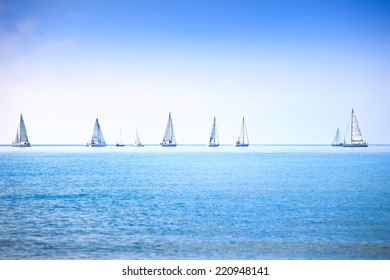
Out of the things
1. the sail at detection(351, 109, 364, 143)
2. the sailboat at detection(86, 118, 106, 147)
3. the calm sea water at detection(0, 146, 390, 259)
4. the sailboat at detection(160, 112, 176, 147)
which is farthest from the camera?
the sailboat at detection(160, 112, 176, 147)

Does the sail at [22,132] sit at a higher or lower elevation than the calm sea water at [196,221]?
higher

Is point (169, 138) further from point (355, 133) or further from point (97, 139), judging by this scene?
point (355, 133)

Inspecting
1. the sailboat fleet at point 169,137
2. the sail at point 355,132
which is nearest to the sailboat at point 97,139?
the sailboat fleet at point 169,137

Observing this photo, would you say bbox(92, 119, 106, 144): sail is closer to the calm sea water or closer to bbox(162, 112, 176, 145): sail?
bbox(162, 112, 176, 145): sail

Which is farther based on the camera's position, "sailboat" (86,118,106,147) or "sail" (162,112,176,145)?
"sail" (162,112,176,145)

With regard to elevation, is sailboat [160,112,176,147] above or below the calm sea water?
above

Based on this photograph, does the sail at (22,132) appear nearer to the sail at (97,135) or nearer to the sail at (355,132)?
the sail at (97,135)

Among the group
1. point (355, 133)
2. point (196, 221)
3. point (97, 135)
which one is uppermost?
point (97, 135)

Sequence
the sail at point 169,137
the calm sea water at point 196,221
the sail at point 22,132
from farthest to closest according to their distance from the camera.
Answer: the sail at point 169,137, the sail at point 22,132, the calm sea water at point 196,221

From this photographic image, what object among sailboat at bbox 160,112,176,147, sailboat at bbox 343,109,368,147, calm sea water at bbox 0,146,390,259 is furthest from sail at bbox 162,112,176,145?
calm sea water at bbox 0,146,390,259

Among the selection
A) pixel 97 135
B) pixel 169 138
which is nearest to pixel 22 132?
pixel 97 135

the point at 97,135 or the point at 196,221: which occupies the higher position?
the point at 97,135
